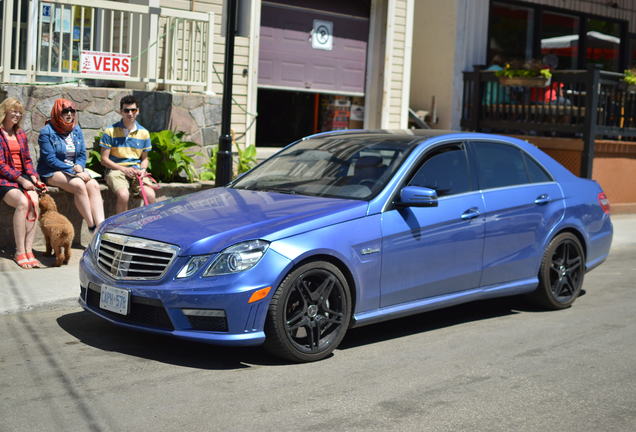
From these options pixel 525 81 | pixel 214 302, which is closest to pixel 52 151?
pixel 214 302

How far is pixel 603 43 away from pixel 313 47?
8.90m

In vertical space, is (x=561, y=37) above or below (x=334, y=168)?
above

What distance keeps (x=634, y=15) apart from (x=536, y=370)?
691 inches

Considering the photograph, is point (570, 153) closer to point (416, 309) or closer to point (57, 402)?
point (416, 309)

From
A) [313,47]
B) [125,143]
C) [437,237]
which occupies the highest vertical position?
[313,47]

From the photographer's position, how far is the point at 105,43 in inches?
498

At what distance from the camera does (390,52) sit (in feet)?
53.0

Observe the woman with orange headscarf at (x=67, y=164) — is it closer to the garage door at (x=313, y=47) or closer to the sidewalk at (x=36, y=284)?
the sidewalk at (x=36, y=284)

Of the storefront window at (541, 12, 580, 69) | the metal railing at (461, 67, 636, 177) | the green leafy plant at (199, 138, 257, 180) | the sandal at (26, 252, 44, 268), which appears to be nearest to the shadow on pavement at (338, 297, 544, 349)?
the sandal at (26, 252, 44, 268)

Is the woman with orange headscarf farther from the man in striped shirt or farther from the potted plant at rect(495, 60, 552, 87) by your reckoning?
the potted plant at rect(495, 60, 552, 87)

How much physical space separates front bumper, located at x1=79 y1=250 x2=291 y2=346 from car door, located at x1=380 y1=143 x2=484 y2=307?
3.50 ft

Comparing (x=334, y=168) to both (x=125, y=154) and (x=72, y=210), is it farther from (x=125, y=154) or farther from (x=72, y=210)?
(x=72, y=210)

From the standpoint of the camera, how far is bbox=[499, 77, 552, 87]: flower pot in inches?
650

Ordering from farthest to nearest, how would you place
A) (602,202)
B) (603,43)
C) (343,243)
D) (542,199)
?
(603,43), (602,202), (542,199), (343,243)
